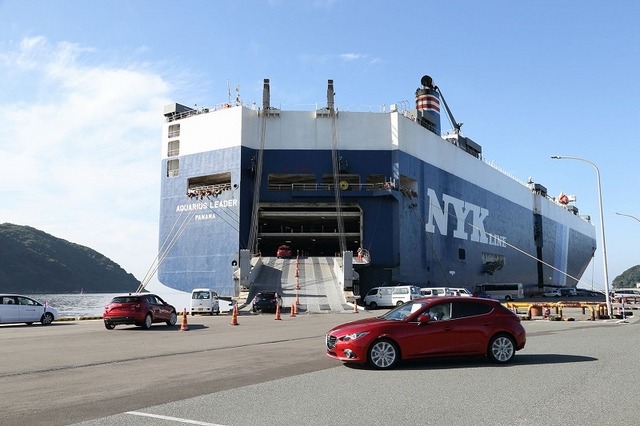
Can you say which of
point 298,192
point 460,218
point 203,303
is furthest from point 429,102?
Answer: point 203,303

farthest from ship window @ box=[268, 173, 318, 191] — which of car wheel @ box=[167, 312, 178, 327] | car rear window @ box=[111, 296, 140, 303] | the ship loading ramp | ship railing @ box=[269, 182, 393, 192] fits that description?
car rear window @ box=[111, 296, 140, 303]

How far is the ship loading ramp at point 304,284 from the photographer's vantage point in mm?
32831

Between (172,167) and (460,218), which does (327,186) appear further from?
(460,218)

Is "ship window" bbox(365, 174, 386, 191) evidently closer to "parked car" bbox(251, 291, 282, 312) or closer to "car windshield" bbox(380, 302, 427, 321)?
"parked car" bbox(251, 291, 282, 312)

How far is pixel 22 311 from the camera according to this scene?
23531 millimetres

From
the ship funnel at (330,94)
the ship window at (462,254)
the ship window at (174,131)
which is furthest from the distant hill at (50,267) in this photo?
the ship window at (462,254)

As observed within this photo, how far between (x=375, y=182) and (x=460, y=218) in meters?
13.3

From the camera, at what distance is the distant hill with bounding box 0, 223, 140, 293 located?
113188 millimetres

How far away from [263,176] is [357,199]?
7.78 m

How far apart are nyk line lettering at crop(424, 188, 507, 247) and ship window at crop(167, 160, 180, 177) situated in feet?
72.8

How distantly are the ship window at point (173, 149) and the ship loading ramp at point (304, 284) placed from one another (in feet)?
43.7

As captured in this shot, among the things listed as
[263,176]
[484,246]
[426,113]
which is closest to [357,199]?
[263,176]

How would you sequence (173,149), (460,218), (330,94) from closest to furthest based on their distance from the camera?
1. (330,94)
2. (173,149)
3. (460,218)

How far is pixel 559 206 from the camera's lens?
291ft
